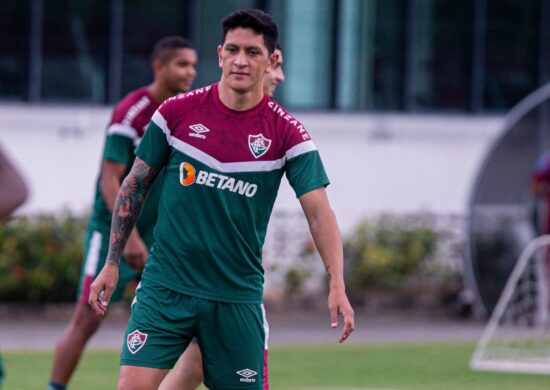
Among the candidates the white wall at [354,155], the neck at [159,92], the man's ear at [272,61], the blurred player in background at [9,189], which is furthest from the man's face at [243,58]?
the white wall at [354,155]

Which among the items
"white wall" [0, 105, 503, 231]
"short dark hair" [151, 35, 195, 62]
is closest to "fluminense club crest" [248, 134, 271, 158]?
"short dark hair" [151, 35, 195, 62]

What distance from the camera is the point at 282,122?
264 inches

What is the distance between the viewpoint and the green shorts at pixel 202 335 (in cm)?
661

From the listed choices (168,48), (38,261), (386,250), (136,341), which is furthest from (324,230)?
(386,250)

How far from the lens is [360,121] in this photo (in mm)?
17984

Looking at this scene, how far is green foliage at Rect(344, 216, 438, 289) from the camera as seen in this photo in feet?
55.2

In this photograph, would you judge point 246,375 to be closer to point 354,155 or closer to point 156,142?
point 156,142

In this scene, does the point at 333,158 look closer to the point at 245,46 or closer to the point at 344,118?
the point at 344,118

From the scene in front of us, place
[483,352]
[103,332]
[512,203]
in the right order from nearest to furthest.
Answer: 1. [483,352]
2. [103,332]
3. [512,203]

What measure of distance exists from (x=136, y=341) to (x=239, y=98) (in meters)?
1.22

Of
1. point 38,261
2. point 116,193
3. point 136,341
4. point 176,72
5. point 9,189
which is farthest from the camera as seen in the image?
point 38,261

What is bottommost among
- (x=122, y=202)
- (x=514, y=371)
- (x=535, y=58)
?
(x=514, y=371)

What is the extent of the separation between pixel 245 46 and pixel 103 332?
320 inches

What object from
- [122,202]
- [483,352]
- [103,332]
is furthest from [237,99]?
[103,332]
